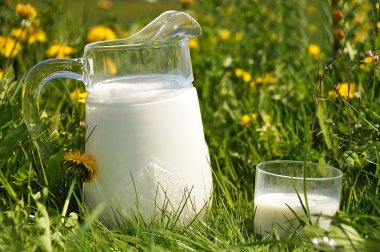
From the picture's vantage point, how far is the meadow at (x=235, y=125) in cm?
168

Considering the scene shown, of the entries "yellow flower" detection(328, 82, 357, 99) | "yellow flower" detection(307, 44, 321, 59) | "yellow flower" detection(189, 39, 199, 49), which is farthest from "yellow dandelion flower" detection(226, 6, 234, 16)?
"yellow flower" detection(328, 82, 357, 99)

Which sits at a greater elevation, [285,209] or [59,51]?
[59,51]

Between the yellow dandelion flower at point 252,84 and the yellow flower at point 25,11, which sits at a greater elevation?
the yellow flower at point 25,11

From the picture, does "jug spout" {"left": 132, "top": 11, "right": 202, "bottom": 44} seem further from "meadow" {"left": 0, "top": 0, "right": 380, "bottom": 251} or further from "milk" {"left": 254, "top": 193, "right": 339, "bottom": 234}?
"milk" {"left": 254, "top": 193, "right": 339, "bottom": 234}

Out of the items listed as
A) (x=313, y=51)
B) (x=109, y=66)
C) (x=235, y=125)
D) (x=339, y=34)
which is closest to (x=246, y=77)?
(x=235, y=125)

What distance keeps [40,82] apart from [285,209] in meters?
0.81


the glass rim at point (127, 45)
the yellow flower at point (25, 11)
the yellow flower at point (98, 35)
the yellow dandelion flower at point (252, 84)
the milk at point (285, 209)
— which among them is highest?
the yellow flower at point (25, 11)

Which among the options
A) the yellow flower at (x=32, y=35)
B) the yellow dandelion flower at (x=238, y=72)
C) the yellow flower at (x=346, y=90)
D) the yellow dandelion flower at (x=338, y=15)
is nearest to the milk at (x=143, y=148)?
the yellow flower at (x=346, y=90)

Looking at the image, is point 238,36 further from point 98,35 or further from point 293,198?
point 293,198

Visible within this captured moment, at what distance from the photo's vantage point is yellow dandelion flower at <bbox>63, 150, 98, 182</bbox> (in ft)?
6.08

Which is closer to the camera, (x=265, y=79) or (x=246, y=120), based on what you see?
(x=246, y=120)

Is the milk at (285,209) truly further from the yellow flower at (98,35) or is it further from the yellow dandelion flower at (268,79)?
the yellow flower at (98,35)

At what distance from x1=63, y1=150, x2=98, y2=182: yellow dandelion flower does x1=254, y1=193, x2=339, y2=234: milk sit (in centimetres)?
47

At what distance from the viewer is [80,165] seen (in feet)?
6.16
